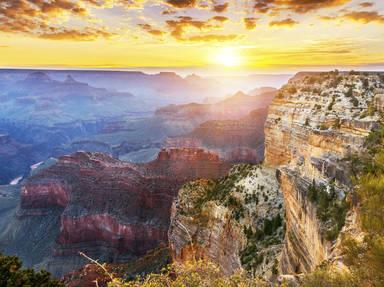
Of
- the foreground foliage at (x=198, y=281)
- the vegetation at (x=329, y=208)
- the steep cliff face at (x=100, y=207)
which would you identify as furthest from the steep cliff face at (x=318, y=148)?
the steep cliff face at (x=100, y=207)

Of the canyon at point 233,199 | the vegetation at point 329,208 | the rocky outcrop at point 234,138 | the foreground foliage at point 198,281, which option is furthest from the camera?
the rocky outcrop at point 234,138

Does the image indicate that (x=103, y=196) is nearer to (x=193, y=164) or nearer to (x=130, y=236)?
(x=130, y=236)

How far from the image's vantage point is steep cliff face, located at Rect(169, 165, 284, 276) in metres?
21.8

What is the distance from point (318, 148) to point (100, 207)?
55241 millimetres

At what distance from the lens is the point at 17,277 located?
1589 centimetres

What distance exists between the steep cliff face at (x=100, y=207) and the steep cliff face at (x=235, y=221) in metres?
30.9

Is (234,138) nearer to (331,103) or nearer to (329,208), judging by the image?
(331,103)

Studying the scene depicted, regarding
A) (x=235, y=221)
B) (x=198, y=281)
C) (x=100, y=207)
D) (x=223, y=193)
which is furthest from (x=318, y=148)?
(x=100, y=207)

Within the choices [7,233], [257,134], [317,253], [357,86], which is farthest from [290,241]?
[257,134]

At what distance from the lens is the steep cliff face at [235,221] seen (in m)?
21.8

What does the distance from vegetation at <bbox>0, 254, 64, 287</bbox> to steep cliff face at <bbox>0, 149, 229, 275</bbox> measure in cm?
4492

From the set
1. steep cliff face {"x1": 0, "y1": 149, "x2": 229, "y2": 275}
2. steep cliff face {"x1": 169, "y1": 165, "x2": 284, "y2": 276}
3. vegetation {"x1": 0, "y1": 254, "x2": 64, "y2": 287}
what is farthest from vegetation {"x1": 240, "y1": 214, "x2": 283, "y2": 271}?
steep cliff face {"x1": 0, "y1": 149, "x2": 229, "y2": 275}

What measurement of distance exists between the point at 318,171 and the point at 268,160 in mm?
13232

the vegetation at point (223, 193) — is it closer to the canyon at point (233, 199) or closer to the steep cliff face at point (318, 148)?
the canyon at point (233, 199)
